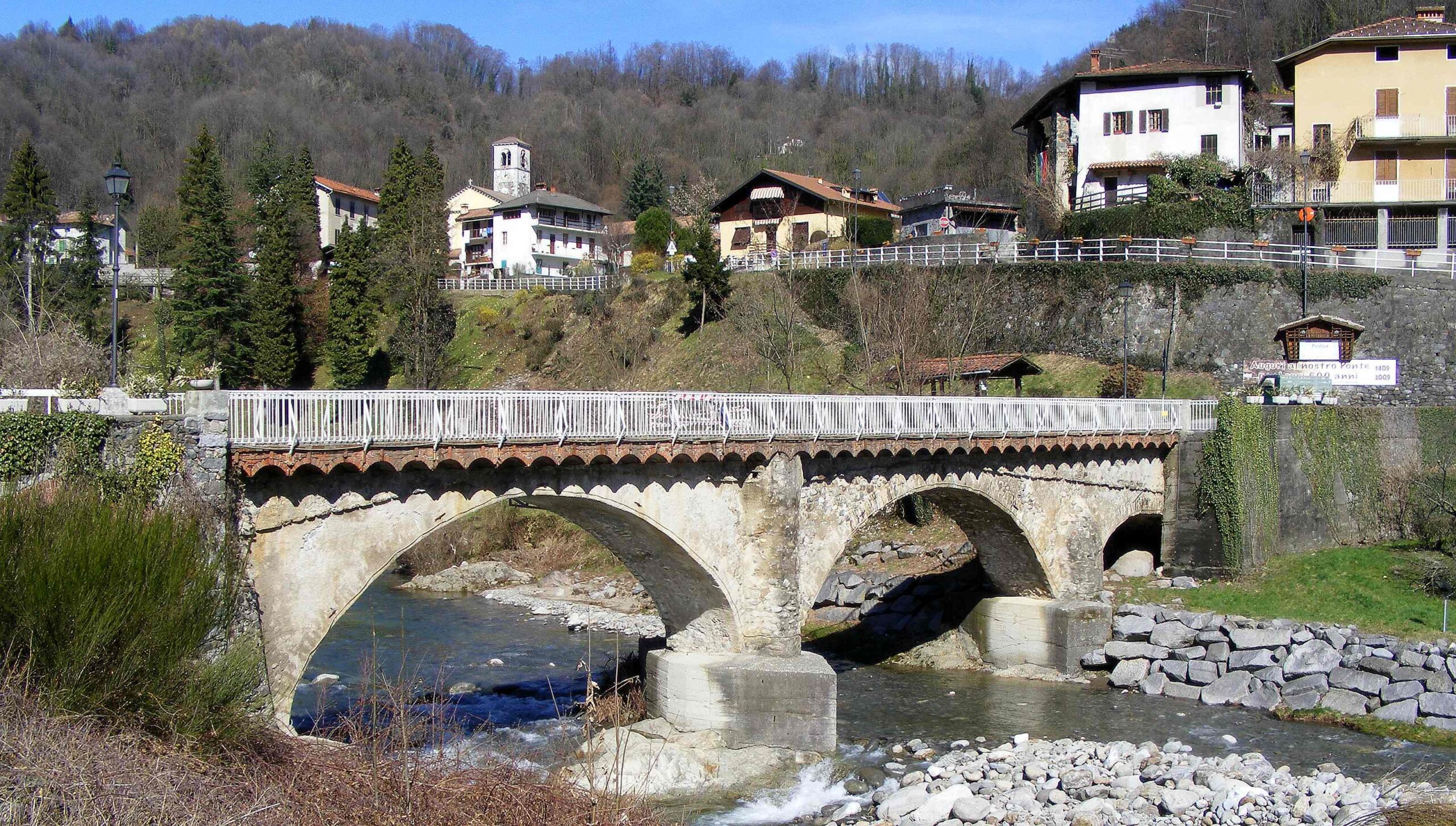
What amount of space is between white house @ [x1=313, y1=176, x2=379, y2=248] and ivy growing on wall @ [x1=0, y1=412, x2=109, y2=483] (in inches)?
2693

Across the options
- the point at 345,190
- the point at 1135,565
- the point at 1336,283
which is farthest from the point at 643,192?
the point at 1135,565

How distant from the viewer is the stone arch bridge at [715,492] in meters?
16.2

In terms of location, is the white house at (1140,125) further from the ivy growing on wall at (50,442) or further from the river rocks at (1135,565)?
the ivy growing on wall at (50,442)

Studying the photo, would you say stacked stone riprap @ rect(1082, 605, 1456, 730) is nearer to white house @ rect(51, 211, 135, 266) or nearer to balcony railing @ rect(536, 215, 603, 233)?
balcony railing @ rect(536, 215, 603, 233)

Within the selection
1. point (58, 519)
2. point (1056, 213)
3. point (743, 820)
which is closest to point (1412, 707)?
Answer: point (743, 820)

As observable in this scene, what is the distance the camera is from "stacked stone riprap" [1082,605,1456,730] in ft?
81.3

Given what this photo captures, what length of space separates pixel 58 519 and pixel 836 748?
14.4 meters

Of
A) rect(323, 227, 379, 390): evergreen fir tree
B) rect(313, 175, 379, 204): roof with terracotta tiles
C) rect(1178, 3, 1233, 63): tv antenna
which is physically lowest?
rect(323, 227, 379, 390): evergreen fir tree

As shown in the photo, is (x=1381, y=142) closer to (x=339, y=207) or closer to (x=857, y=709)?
(x=857, y=709)

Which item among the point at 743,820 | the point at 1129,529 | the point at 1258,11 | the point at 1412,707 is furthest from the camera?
the point at 1258,11

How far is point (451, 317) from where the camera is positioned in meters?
63.0

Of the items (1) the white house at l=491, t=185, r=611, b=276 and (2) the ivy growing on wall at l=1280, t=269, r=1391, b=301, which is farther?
(1) the white house at l=491, t=185, r=611, b=276

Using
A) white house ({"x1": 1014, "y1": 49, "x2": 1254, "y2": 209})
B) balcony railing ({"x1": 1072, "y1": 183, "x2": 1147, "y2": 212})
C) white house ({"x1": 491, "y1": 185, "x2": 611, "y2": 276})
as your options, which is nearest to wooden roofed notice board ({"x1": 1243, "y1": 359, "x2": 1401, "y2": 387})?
balcony railing ({"x1": 1072, "y1": 183, "x2": 1147, "y2": 212})

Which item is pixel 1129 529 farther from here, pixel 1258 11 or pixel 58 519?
pixel 1258 11
